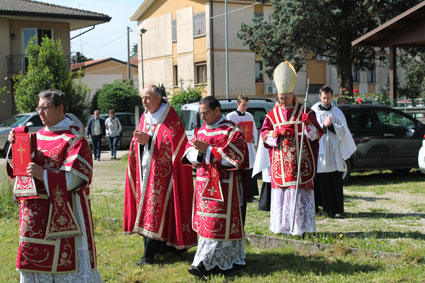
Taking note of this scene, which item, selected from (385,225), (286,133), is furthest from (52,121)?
(385,225)

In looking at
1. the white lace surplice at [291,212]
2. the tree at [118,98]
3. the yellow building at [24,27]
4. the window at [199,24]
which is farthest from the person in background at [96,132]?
the window at [199,24]

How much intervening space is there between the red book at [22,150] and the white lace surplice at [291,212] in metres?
3.83

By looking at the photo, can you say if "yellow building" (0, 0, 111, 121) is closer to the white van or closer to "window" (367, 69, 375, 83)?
the white van

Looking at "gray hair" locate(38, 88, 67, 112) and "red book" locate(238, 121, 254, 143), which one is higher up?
"gray hair" locate(38, 88, 67, 112)

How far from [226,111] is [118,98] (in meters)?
21.2

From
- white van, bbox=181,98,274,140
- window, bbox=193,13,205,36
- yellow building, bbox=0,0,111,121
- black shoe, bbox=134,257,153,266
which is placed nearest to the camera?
black shoe, bbox=134,257,153,266

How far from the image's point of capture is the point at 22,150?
417 centimetres

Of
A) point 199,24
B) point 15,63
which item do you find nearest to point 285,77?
point 15,63

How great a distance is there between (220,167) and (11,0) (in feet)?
95.5

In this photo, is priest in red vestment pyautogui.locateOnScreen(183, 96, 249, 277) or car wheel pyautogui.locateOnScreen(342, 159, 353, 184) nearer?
priest in red vestment pyautogui.locateOnScreen(183, 96, 249, 277)

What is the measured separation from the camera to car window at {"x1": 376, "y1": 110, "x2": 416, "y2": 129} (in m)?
12.8

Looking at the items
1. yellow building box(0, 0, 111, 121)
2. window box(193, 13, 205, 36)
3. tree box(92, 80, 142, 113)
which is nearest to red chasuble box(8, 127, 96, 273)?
yellow building box(0, 0, 111, 121)

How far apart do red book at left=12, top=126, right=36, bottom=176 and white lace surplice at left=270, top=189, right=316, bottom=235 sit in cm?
383

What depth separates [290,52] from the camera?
29.8 metres
